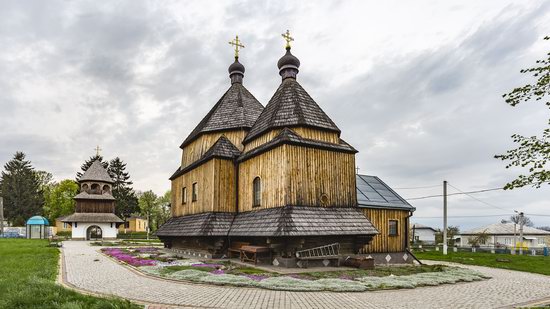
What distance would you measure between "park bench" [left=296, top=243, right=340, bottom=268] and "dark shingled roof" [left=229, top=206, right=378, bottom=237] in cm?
87

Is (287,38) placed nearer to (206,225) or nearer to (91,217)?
(206,225)

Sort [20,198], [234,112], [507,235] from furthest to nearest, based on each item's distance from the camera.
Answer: [20,198], [507,235], [234,112]

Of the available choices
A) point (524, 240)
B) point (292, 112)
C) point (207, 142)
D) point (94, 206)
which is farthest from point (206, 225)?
point (524, 240)

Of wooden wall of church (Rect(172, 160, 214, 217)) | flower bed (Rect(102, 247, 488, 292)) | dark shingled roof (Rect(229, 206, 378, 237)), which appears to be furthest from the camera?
wooden wall of church (Rect(172, 160, 214, 217))

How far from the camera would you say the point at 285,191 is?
1513cm

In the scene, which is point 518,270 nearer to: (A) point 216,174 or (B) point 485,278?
(B) point 485,278

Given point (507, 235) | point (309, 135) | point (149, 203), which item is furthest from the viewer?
point (149, 203)

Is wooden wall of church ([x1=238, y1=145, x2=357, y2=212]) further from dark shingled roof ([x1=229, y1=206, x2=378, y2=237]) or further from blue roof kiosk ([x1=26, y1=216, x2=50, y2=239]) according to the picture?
blue roof kiosk ([x1=26, y1=216, x2=50, y2=239])

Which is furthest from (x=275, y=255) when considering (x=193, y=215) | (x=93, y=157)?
(x=93, y=157)

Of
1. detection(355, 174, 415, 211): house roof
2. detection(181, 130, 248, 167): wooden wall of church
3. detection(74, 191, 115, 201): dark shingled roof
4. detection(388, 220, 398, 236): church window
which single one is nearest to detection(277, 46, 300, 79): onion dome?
detection(181, 130, 248, 167): wooden wall of church

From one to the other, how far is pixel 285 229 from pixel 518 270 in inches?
494

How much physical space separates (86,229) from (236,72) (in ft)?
102

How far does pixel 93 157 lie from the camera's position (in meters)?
64.6

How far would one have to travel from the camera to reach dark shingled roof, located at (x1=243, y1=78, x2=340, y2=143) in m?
16.9
